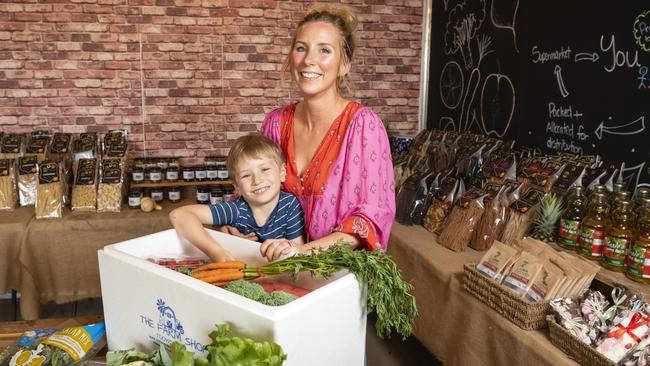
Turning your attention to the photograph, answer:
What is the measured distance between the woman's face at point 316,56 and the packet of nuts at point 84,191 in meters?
2.09

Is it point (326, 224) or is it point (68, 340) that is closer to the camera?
point (68, 340)

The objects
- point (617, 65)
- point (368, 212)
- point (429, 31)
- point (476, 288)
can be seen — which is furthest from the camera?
point (429, 31)

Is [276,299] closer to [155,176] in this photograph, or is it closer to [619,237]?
[619,237]

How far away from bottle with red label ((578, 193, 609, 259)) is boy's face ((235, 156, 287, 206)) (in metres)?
1.46

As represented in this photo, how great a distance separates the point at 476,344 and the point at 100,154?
2.84m

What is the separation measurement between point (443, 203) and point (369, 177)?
1458 millimetres

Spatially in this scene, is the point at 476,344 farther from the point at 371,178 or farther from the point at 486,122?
the point at 486,122

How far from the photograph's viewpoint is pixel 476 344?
2.27m

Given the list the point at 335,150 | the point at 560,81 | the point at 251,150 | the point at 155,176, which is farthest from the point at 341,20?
the point at 155,176

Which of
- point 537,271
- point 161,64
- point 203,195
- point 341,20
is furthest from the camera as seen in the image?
point 161,64

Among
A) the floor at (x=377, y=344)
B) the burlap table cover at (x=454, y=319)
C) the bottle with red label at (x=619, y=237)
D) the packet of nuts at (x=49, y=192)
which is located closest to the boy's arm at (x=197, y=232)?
the burlap table cover at (x=454, y=319)

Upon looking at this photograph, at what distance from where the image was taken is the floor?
3.03 metres

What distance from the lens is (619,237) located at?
6.97 ft

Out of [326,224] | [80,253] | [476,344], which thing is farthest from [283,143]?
[80,253]
